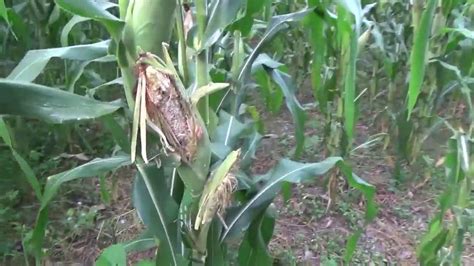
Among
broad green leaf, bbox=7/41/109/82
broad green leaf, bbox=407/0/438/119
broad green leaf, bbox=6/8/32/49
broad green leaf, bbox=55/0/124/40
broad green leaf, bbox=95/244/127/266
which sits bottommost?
broad green leaf, bbox=95/244/127/266

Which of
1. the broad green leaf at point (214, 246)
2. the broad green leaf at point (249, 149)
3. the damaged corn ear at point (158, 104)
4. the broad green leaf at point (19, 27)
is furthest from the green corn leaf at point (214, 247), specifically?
the broad green leaf at point (19, 27)

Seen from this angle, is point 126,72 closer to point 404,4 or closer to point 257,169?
point 257,169

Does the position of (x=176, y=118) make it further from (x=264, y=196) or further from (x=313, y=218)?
(x=313, y=218)

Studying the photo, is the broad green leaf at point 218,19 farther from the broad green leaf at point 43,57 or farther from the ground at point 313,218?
the ground at point 313,218

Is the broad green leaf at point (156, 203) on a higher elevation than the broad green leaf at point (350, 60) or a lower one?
lower

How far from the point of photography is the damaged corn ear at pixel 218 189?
1279mm

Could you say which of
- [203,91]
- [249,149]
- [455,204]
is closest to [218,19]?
[203,91]

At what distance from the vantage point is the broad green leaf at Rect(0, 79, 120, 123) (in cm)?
115

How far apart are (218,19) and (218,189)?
1.29ft

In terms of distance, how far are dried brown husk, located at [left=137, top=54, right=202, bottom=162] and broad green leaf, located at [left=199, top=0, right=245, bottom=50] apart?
7.7 inches

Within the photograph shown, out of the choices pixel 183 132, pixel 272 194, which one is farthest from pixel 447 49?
pixel 183 132

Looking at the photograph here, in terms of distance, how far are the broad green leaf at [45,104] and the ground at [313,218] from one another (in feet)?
3.43

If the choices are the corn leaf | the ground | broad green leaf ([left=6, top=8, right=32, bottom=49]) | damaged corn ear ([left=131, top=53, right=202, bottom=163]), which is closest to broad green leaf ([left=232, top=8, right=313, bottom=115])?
the corn leaf

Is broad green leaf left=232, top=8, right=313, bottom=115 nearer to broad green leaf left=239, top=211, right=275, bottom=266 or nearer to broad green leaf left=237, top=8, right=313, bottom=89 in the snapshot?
broad green leaf left=237, top=8, right=313, bottom=89
